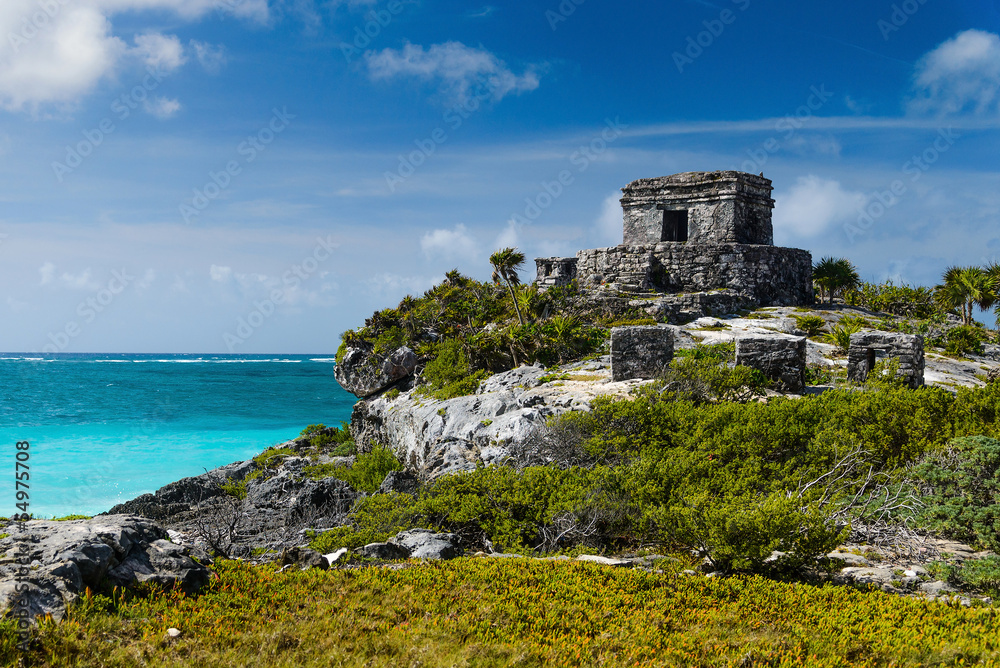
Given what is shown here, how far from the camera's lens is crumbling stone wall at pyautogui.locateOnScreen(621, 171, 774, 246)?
23.2m

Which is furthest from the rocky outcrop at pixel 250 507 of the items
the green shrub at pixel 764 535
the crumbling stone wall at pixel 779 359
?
the crumbling stone wall at pixel 779 359

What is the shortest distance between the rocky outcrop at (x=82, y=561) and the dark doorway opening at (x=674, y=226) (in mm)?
21889

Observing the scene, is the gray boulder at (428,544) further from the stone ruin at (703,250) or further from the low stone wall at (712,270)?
the low stone wall at (712,270)

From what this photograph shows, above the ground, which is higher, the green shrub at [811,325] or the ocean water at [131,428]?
the green shrub at [811,325]

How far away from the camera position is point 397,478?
38.3ft

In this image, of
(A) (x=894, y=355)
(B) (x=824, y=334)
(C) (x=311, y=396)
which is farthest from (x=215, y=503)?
(C) (x=311, y=396)

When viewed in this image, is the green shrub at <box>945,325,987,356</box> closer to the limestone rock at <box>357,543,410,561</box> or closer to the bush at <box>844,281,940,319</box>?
the bush at <box>844,281,940,319</box>

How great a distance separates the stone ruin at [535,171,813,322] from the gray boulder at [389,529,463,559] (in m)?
16.0

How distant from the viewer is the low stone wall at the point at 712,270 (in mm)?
22406

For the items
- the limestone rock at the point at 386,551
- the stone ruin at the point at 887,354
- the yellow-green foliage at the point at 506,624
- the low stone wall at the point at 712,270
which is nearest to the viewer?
the yellow-green foliage at the point at 506,624

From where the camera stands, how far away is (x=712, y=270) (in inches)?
888

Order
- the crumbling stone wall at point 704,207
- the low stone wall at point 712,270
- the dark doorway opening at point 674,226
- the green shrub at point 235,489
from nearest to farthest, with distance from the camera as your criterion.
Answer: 1. the green shrub at point 235,489
2. the low stone wall at point 712,270
3. the crumbling stone wall at point 704,207
4. the dark doorway opening at point 674,226

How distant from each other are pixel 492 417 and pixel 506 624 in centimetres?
721

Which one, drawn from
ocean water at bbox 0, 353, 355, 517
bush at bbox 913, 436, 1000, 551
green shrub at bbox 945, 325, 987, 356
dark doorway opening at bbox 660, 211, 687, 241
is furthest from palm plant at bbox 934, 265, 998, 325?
ocean water at bbox 0, 353, 355, 517
